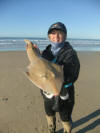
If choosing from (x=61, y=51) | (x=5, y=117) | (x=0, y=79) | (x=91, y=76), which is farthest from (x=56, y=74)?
(x=91, y=76)

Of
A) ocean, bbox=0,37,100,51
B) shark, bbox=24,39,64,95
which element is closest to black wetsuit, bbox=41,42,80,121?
shark, bbox=24,39,64,95

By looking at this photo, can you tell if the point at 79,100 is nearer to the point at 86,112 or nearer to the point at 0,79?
the point at 86,112

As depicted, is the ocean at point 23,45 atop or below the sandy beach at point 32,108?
below

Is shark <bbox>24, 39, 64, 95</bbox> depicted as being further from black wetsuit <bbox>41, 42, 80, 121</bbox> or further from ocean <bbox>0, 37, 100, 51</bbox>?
ocean <bbox>0, 37, 100, 51</bbox>

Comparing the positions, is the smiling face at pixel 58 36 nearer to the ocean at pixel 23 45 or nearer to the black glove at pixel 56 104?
the black glove at pixel 56 104

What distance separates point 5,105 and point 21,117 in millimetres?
761

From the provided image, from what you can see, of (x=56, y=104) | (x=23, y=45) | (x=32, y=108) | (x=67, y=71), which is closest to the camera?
(x=67, y=71)

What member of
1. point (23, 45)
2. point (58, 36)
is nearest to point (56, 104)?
point (58, 36)

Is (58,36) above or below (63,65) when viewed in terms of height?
above

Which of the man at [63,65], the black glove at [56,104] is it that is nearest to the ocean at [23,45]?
the man at [63,65]

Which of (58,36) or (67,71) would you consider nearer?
(67,71)

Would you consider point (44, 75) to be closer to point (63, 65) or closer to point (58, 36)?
point (63, 65)

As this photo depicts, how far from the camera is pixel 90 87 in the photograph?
20.8 feet

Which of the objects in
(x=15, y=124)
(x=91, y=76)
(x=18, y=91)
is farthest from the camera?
(x=91, y=76)
